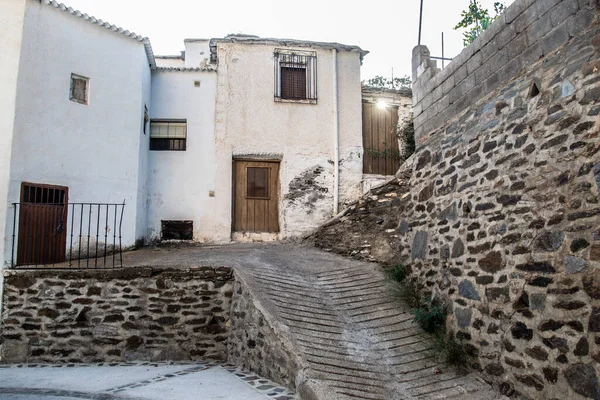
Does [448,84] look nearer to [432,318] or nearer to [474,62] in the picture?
[474,62]

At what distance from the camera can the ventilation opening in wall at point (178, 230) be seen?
10.2 meters

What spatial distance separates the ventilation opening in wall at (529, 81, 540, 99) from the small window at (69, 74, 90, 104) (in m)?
7.30

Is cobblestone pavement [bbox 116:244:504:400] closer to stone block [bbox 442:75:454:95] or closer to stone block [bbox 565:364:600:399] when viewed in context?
stone block [bbox 565:364:600:399]

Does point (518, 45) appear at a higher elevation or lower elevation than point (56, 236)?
higher

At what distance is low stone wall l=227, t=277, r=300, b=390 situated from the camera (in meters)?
4.59

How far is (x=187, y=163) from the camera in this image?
34.0 ft

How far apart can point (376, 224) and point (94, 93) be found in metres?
5.64

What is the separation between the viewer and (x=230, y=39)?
35.4 feet

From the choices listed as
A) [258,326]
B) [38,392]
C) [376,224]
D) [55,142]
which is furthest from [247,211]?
[38,392]

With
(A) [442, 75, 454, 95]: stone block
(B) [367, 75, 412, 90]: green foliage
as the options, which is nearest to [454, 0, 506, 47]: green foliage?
(B) [367, 75, 412, 90]: green foliage

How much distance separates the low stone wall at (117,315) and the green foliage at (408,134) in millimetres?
6351

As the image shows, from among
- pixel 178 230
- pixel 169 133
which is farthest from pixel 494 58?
pixel 169 133

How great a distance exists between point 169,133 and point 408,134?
558 cm

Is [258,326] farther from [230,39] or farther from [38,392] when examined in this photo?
[230,39]
